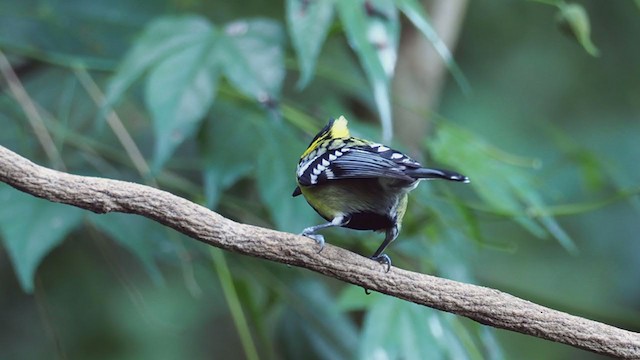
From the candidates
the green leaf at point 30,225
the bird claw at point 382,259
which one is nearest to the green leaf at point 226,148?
the green leaf at point 30,225

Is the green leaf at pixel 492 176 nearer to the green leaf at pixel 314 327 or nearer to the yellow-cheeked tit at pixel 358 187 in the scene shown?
the yellow-cheeked tit at pixel 358 187

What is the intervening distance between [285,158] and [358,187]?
0.67 metres

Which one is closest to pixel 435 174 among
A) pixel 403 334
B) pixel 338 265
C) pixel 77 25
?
pixel 338 265

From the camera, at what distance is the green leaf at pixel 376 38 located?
189 cm

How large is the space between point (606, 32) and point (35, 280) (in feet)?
7.64

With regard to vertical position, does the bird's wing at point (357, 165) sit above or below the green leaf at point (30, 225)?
below

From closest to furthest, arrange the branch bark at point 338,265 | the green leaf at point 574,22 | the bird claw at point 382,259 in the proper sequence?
the branch bark at point 338,265 → the bird claw at point 382,259 → the green leaf at point 574,22

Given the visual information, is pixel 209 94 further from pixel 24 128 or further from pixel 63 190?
pixel 63 190

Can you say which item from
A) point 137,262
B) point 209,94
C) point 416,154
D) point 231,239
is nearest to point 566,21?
point 416,154

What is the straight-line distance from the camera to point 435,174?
1266 millimetres

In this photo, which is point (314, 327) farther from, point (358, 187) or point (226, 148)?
point (358, 187)

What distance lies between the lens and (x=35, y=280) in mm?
2529

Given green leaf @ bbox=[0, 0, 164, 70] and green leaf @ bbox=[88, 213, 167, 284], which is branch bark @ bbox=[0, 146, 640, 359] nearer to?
green leaf @ bbox=[88, 213, 167, 284]

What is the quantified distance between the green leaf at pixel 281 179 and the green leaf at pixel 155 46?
0.27 meters
